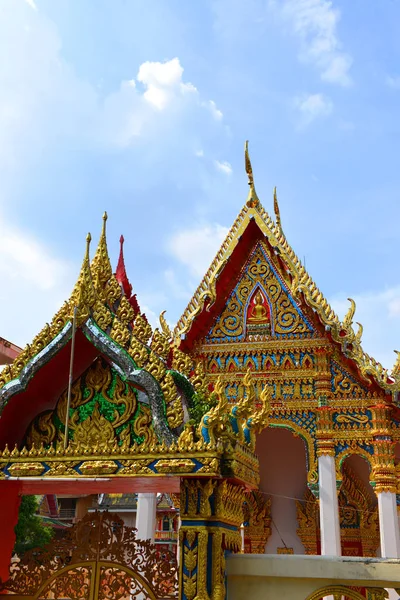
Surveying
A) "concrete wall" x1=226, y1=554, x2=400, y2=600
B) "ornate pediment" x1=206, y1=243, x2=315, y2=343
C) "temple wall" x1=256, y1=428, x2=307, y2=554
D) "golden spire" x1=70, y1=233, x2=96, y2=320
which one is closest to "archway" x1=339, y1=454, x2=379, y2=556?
"temple wall" x1=256, y1=428, x2=307, y2=554

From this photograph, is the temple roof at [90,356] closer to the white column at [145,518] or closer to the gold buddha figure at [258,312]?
the white column at [145,518]

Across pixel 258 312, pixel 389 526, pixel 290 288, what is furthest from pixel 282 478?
pixel 290 288

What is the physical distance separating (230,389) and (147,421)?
299 inches

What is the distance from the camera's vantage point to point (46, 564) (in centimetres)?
491

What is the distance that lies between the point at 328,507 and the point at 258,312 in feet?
12.7

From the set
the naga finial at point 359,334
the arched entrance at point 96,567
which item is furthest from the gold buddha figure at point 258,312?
the arched entrance at point 96,567

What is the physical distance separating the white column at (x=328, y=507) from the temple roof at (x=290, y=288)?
1776 mm

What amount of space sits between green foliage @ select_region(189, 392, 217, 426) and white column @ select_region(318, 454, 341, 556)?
7367 mm

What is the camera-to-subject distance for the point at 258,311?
12.7 m

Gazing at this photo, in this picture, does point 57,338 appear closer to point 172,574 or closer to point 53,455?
point 53,455

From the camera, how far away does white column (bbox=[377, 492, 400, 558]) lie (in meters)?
10.8

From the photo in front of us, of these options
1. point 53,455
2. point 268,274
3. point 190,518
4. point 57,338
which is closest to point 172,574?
point 190,518

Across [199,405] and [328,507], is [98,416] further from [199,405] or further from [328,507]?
[328,507]

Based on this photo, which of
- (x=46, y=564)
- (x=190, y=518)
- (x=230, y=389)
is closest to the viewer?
(x=190, y=518)
